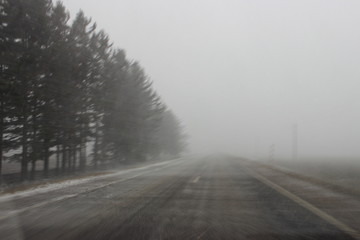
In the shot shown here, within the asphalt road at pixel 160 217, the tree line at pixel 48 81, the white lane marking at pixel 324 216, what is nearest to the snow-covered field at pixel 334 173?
the white lane marking at pixel 324 216

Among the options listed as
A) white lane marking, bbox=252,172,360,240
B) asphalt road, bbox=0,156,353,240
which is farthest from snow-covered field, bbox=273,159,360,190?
asphalt road, bbox=0,156,353,240

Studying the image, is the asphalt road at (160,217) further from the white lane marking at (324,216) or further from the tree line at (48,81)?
the tree line at (48,81)

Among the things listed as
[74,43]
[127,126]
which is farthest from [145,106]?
[74,43]

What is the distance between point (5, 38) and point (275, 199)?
14065mm

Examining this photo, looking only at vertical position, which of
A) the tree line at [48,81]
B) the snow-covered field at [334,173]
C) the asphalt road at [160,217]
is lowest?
the snow-covered field at [334,173]

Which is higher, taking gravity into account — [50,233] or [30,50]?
[30,50]

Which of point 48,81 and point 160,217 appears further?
point 48,81

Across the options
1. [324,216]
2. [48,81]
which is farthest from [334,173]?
[48,81]

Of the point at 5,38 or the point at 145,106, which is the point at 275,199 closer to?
the point at 5,38

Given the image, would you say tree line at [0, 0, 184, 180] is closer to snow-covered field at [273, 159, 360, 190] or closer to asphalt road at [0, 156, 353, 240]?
asphalt road at [0, 156, 353, 240]

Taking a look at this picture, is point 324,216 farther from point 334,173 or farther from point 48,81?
point 48,81

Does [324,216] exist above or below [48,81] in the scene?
below

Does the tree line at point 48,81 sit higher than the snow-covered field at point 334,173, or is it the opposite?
the tree line at point 48,81

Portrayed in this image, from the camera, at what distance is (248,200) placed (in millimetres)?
7930
